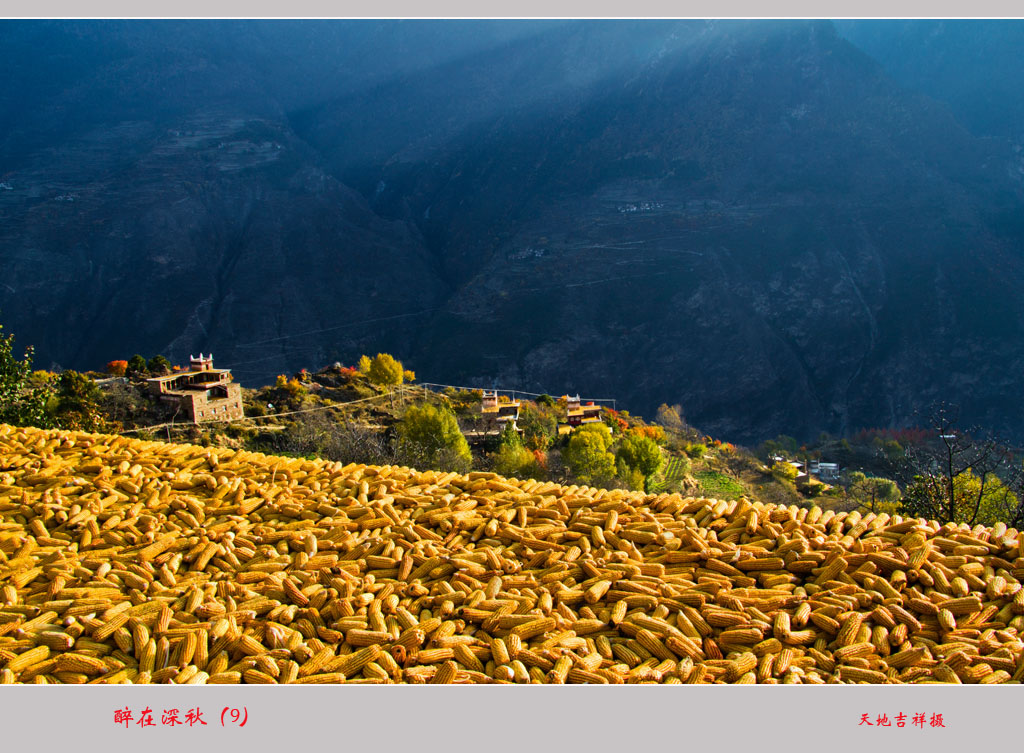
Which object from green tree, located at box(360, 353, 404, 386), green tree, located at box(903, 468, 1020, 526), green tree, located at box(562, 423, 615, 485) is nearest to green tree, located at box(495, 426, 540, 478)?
green tree, located at box(562, 423, 615, 485)

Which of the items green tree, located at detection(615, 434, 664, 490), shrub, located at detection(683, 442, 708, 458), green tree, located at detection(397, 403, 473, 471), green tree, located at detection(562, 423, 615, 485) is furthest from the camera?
shrub, located at detection(683, 442, 708, 458)

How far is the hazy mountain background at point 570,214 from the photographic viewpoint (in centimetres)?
6394

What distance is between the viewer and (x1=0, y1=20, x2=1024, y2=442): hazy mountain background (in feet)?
210

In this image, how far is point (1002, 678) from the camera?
12.0ft

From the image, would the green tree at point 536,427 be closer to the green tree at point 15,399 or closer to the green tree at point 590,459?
the green tree at point 590,459

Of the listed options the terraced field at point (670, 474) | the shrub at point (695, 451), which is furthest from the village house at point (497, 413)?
the shrub at point (695, 451)

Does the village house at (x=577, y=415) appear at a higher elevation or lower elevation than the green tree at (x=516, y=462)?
higher

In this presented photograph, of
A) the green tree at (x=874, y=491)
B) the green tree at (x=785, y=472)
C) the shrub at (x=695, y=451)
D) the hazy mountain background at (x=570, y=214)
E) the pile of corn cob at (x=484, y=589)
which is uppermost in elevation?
the hazy mountain background at (x=570, y=214)

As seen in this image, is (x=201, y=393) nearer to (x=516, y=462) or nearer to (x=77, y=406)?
(x=77, y=406)

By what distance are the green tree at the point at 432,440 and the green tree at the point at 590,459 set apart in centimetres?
294

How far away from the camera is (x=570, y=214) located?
81.5 m

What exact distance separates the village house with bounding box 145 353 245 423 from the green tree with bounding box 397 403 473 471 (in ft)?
21.3

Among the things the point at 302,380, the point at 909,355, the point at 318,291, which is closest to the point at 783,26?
the point at 909,355

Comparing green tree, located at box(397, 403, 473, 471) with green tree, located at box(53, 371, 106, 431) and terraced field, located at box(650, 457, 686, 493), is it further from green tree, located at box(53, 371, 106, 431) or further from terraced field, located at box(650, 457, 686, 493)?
green tree, located at box(53, 371, 106, 431)
